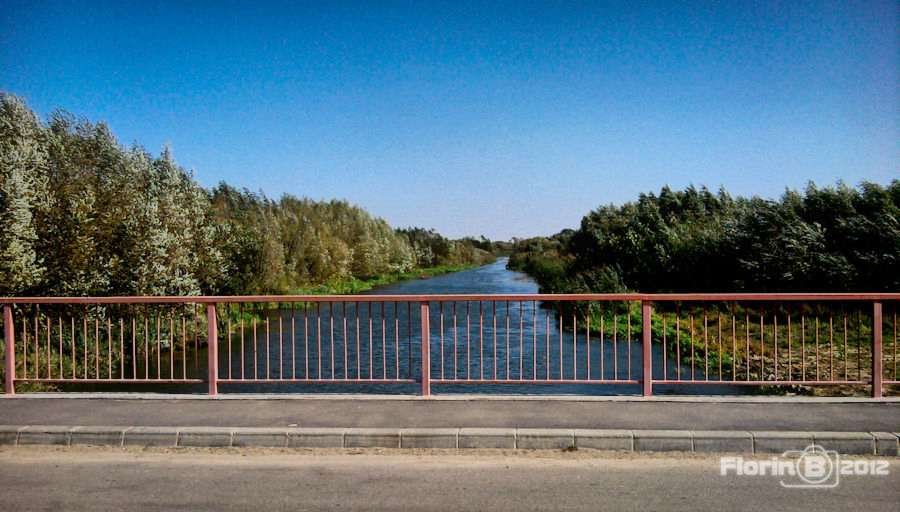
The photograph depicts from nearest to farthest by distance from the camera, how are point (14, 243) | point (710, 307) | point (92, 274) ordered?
1. point (14, 243)
2. point (92, 274)
3. point (710, 307)

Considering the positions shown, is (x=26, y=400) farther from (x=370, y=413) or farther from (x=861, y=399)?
(x=861, y=399)

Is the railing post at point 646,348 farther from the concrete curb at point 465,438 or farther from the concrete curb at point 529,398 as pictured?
the concrete curb at point 465,438

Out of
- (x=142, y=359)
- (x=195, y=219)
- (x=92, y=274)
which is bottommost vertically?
(x=142, y=359)

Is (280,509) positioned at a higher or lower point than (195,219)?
lower

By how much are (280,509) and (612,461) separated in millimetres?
2922

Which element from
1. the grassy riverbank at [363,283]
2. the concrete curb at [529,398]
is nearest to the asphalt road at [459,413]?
the concrete curb at [529,398]

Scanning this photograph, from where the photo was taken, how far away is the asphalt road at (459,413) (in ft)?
23.8

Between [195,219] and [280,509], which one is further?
[195,219]

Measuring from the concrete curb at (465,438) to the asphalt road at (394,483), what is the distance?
0.71ft

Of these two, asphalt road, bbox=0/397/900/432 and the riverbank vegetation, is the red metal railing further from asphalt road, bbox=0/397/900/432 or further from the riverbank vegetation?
asphalt road, bbox=0/397/900/432

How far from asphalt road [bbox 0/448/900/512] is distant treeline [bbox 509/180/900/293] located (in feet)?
66.1

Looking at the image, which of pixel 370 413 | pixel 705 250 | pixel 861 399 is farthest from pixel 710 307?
pixel 370 413

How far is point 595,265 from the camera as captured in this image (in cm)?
4603

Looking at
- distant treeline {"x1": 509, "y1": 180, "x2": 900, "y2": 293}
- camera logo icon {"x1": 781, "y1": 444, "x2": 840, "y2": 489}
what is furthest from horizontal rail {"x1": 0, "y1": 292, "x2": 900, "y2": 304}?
distant treeline {"x1": 509, "y1": 180, "x2": 900, "y2": 293}
